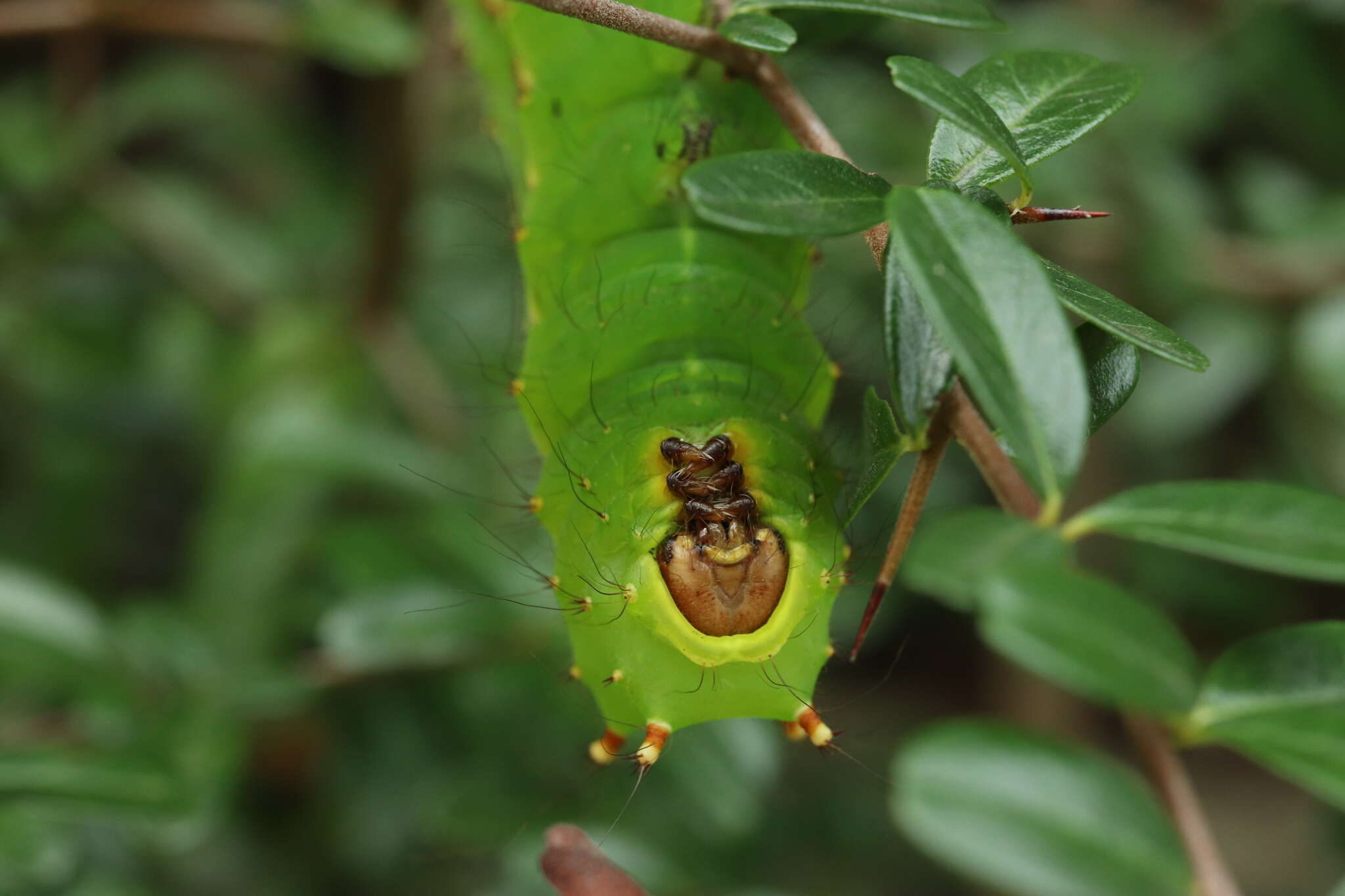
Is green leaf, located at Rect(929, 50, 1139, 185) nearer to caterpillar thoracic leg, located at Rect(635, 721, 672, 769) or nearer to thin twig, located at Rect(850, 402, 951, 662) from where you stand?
thin twig, located at Rect(850, 402, 951, 662)

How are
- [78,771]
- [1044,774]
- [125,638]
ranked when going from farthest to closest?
[125,638] → [78,771] → [1044,774]

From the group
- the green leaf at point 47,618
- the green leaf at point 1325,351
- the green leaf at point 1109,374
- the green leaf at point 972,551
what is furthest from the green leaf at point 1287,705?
the green leaf at point 47,618

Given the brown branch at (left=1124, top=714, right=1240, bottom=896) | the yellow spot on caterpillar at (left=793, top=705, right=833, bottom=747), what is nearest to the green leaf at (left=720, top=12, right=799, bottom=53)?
the yellow spot on caterpillar at (left=793, top=705, right=833, bottom=747)

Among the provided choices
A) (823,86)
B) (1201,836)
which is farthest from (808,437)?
(823,86)

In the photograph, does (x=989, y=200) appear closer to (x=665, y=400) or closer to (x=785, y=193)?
(x=785, y=193)

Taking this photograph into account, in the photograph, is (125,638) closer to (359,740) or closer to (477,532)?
(359,740)

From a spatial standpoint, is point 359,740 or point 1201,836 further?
point 359,740

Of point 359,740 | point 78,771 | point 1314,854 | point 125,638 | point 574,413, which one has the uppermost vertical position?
point 574,413
